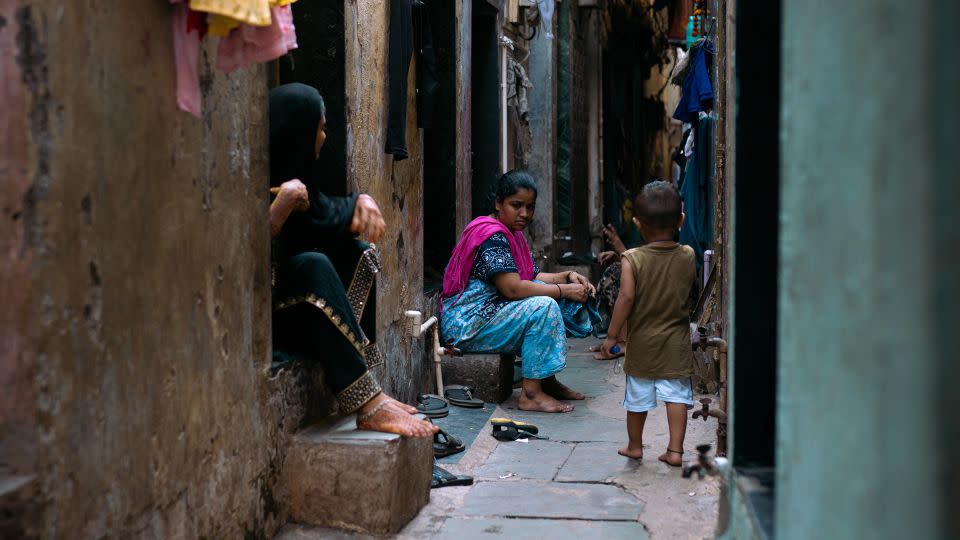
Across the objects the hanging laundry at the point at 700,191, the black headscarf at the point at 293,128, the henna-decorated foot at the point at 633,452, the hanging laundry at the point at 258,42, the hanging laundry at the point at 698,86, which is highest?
the hanging laundry at the point at 698,86

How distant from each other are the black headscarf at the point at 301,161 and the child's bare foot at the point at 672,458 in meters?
2.01

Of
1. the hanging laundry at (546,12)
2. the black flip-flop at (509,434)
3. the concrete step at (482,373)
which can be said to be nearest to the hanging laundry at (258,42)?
the black flip-flop at (509,434)

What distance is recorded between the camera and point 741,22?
2.09 m

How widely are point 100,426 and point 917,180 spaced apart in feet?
6.79

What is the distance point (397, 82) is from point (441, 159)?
182 cm

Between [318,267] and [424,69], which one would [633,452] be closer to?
[318,267]

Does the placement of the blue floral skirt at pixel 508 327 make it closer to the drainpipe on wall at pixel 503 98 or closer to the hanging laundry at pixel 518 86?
the drainpipe on wall at pixel 503 98

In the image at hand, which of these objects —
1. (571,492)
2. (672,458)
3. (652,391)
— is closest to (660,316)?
(652,391)

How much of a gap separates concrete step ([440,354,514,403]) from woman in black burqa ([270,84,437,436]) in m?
2.12

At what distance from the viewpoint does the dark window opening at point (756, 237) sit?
2.05 meters

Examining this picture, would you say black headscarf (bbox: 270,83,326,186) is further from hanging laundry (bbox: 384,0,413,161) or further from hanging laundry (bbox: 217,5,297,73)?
hanging laundry (bbox: 384,0,413,161)

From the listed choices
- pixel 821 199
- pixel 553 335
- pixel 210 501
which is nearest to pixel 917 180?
pixel 821 199

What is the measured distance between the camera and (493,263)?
659cm

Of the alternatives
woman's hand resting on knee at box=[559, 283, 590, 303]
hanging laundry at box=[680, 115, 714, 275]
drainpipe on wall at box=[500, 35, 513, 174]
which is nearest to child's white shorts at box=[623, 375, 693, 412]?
woman's hand resting on knee at box=[559, 283, 590, 303]
